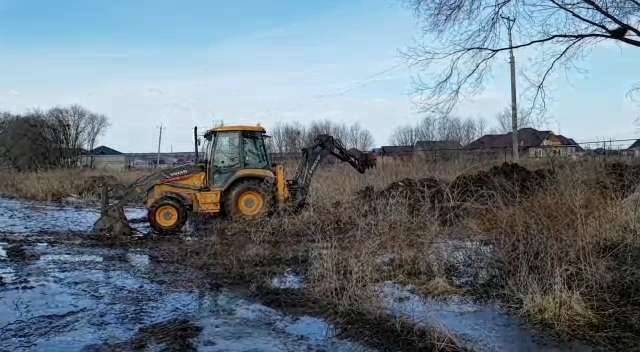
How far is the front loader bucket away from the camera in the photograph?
41.3ft

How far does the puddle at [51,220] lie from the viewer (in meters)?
14.1

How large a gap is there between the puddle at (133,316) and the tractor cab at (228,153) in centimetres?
487

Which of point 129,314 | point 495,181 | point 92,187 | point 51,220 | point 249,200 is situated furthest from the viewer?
point 92,187

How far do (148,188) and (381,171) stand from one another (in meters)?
9.33

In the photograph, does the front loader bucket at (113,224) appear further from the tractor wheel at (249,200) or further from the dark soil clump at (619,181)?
the dark soil clump at (619,181)

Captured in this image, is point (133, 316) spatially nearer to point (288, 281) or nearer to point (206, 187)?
point (288, 281)

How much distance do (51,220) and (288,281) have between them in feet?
38.3

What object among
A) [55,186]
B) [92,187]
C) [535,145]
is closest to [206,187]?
[92,187]

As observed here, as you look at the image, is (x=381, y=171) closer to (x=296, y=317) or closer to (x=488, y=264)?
(x=488, y=264)

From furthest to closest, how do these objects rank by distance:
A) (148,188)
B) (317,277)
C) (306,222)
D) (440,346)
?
(148,188)
(306,222)
(317,277)
(440,346)

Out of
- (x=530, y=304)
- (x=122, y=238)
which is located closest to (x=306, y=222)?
A: (x=122, y=238)

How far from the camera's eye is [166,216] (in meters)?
13.0

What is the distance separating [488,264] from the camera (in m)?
7.40

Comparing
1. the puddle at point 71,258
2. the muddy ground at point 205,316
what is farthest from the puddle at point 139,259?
the puddle at point 71,258
